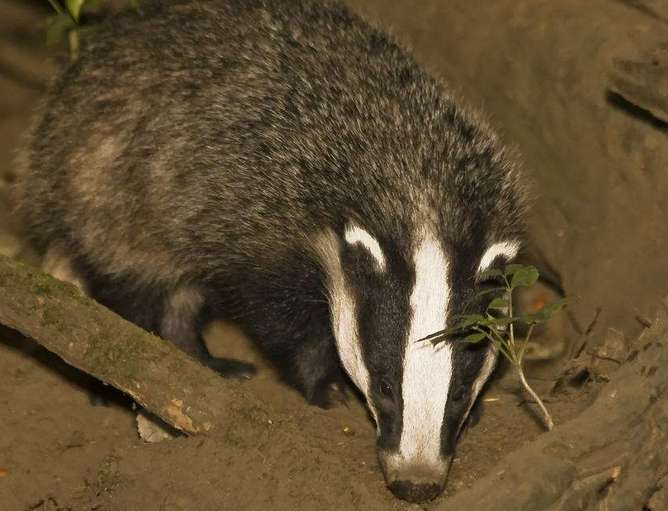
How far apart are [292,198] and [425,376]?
1049mm

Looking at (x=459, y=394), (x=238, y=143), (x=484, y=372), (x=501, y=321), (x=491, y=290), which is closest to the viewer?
(x=501, y=321)

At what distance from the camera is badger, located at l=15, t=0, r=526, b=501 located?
12.7ft

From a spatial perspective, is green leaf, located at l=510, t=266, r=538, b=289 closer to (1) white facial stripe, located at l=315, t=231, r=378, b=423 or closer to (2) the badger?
(2) the badger

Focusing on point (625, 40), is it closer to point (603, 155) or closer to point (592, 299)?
point (603, 155)

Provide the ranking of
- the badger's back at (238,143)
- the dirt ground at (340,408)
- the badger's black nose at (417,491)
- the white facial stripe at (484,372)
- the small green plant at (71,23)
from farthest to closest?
the small green plant at (71,23), the badger's back at (238,143), the white facial stripe at (484,372), the badger's black nose at (417,491), the dirt ground at (340,408)

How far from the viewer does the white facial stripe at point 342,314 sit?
4.03 meters

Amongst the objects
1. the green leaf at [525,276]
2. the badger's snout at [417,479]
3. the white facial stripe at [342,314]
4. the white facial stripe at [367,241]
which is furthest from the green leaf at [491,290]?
the badger's snout at [417,479]

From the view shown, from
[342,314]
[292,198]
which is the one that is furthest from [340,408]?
[292,198]

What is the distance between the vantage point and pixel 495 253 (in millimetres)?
3982

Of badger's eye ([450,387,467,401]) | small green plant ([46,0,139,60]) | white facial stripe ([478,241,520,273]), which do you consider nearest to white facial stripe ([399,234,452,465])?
badger's eye ([450,387,467,401])

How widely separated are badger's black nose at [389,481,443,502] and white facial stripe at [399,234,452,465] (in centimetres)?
8

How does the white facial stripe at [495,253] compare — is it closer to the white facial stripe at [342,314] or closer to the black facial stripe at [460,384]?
the black facial stripe at [460,384]

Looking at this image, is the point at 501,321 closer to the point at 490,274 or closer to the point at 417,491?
the point at 490,274

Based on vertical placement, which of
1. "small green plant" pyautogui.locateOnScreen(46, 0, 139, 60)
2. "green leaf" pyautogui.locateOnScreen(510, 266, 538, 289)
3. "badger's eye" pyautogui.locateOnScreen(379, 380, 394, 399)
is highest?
"green leaf" pyautogui.locateOnScreen(510, 266, 538, 289)
